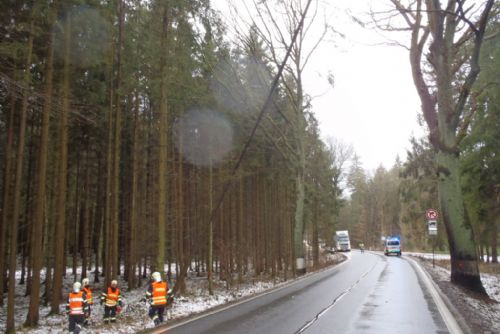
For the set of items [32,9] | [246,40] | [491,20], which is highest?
[246,40]

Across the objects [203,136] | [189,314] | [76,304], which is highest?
[203,136]

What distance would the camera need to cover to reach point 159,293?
11047 millimetres

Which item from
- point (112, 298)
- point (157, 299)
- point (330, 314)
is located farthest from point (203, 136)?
point (330, 314)

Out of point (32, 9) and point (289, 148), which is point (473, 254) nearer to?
point (289, 148)

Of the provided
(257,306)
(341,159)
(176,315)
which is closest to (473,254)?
(257,306)

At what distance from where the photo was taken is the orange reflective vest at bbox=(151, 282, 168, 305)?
35.7 feet

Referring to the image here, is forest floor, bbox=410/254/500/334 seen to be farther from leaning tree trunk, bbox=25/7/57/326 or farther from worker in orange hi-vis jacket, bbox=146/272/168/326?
leaning tree trunk, bbox=25/7/57/326

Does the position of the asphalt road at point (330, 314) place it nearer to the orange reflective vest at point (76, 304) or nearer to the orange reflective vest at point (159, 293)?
the orange reflective vest at point (159, 293)

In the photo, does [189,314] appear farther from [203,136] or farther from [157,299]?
[203,136]

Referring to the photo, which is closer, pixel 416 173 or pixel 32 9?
pixel 32 9

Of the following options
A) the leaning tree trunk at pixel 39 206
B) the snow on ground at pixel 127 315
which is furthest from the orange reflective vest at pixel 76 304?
the leaning tree trunk at pixel 39 206

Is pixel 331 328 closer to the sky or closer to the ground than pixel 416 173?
closer to the ground

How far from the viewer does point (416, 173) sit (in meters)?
42.8

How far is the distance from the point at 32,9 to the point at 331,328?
36.0 ft
